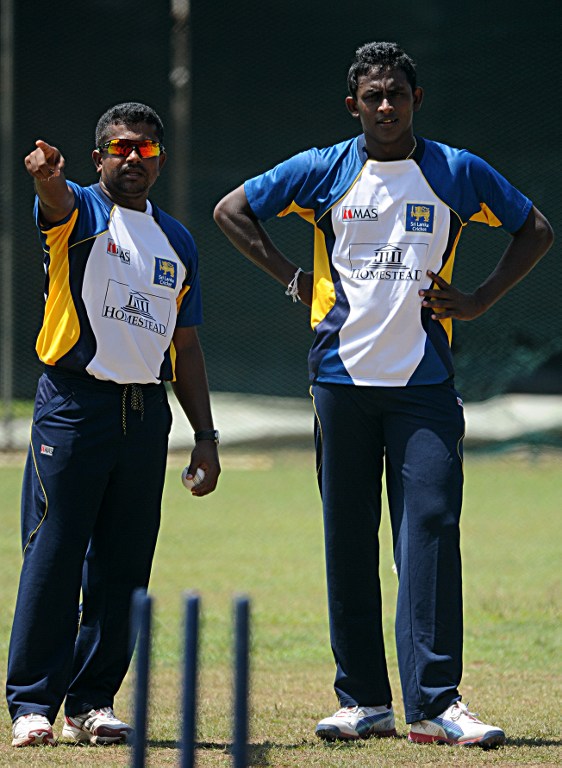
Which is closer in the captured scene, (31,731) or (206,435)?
(31,731)

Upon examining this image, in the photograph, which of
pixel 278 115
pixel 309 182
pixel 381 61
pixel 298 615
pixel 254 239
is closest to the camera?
pixel 381 61

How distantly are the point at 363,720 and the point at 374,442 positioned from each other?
918 millimetres

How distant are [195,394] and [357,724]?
1254 mm

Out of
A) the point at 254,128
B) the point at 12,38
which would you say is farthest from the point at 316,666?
the point at 12,38

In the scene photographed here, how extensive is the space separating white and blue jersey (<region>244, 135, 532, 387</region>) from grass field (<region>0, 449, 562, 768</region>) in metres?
1.08

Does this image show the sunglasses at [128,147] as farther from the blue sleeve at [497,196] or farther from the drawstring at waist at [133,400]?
the blue sleeve at [497,196]

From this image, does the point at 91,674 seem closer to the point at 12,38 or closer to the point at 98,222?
the point at 98,222

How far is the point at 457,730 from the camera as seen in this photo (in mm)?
4098

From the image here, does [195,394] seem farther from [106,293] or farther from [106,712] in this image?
[106,712]

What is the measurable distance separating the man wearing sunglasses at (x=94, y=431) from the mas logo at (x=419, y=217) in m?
0.79

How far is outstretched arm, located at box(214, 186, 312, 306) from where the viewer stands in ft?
14.9

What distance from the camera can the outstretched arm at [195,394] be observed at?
456cm

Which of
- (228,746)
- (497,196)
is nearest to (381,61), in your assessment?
(497,196)

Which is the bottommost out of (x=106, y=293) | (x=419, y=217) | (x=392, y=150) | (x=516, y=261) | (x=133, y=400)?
(x=133, y=400)
